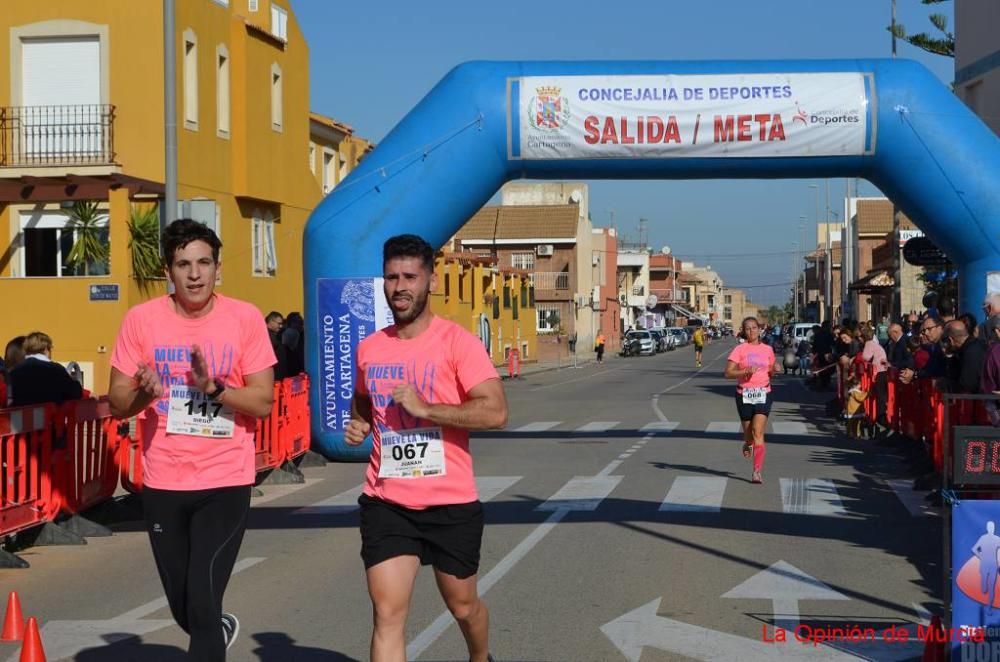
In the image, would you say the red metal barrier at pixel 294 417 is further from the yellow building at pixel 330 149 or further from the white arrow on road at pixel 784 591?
the yellow building at pixel 330 149

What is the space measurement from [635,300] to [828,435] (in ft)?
356

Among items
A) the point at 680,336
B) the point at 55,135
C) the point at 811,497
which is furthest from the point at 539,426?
the point at 680,336

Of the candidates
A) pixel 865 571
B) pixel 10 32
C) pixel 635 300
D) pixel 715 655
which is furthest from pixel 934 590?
pixel 635 300

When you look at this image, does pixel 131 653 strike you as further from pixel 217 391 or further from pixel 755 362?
pixel 755 362

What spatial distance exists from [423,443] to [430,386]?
0.78 feet

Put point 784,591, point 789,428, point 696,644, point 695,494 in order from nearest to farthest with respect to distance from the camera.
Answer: point 696,644, point 784,591, point 695,494, point 789,428

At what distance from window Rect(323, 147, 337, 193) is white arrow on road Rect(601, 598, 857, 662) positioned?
35268mm

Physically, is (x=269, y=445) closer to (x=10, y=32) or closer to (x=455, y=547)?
(x=455, y=547)

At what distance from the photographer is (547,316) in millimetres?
84000

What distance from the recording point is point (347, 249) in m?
18.0

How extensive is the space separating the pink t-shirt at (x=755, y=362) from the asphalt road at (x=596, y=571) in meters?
1.09

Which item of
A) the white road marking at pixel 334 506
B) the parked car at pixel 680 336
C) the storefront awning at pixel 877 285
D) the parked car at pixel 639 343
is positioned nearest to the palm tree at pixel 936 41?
the storefront awning at pixel 877 285

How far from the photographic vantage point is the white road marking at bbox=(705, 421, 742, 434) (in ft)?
74.9

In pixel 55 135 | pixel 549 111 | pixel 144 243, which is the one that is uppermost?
pixel 55 135
